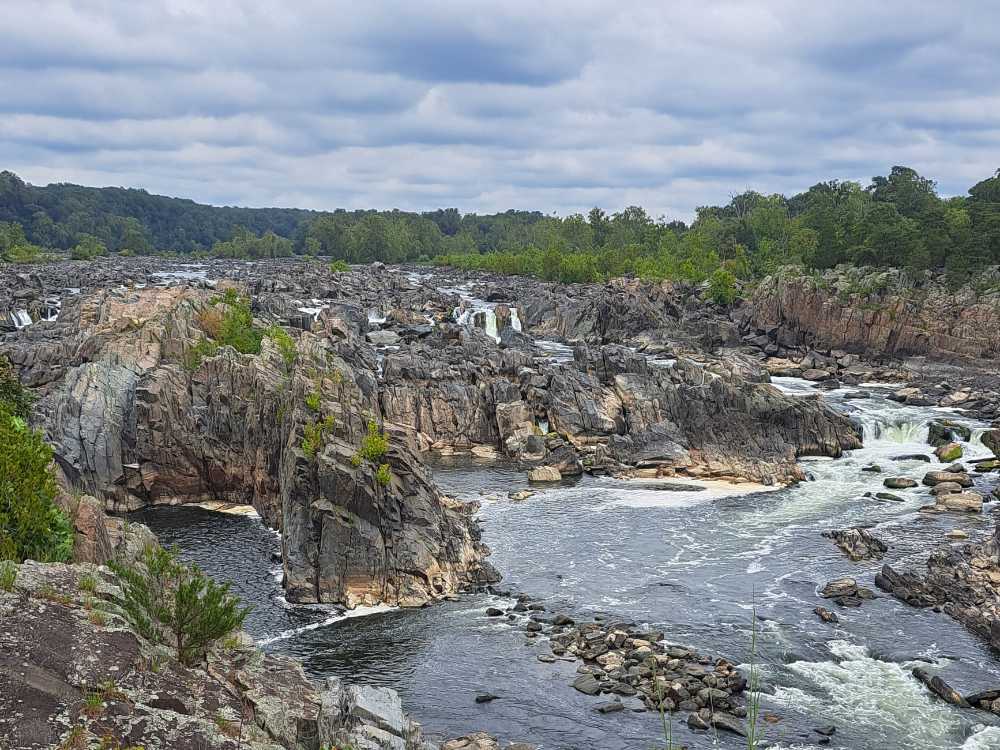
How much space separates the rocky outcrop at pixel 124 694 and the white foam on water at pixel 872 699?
14278 mm

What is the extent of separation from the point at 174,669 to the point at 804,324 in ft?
308

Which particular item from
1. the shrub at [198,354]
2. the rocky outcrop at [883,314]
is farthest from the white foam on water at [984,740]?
the rocky outcrop at [883,314]

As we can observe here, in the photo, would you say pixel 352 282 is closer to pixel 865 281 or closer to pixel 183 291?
pixel 183 291

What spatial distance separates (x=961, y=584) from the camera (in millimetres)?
36781

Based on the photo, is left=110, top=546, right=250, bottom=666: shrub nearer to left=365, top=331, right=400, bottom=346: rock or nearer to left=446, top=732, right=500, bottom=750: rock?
left=446, top=732, right=500, bottom=750: rock

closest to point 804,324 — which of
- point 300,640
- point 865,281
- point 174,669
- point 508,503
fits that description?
point 865,281

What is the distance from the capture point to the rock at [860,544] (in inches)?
1667

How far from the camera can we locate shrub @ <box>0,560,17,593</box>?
17.8m

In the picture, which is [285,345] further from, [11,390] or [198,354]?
[11,390]

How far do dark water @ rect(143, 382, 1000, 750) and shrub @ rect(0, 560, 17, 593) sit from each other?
14.2 m

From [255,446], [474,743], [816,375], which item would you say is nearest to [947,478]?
[816,375]

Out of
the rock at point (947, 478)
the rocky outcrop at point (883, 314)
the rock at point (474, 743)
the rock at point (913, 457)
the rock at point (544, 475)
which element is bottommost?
the rock at point (474, 743)

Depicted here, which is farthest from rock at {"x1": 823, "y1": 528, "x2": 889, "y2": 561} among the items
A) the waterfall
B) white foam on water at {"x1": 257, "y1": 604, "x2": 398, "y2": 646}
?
the waterfall

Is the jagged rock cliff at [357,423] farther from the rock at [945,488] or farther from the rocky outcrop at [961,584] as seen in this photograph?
the rocky outcrop at [961,584]
